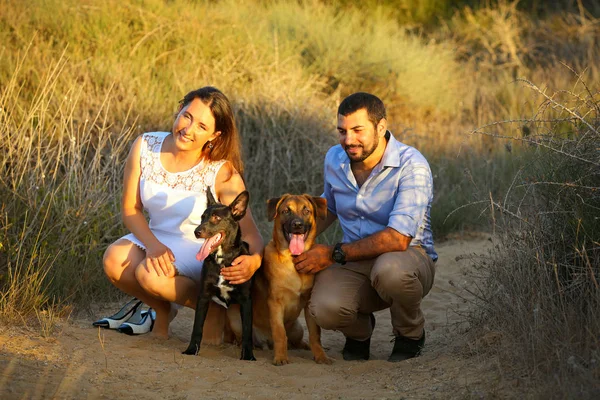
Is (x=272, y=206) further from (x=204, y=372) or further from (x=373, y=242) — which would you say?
(x=204, y=372)

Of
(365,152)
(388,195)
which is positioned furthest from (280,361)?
(365,152)

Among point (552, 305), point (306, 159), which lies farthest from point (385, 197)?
point (306, 159)

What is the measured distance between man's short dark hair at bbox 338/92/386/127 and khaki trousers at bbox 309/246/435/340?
0.92 meters

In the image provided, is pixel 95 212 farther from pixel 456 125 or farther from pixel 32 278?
pixel 456 125

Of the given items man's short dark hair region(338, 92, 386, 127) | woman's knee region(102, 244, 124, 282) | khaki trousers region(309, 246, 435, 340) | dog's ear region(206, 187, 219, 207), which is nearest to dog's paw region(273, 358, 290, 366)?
khaki trousers region(309, 246, 435, 340)

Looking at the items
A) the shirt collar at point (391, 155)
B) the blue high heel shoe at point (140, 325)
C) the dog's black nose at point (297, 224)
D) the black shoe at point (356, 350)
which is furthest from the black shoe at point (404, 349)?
the blue high heel shoe at point (140, 325)

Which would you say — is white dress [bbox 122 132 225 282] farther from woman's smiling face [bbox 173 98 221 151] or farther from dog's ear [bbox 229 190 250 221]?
dog's ear [bbox 229 190 250 221]

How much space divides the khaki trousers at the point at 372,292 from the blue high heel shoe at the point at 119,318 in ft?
4.87

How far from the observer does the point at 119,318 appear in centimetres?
587

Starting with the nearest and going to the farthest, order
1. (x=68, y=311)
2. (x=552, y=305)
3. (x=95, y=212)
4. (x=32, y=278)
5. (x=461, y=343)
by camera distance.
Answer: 1. (x=552, y=305)
2. (x=461, y=343)
3. (x=32, y=278)
4. (x=68, y=311)
5. (x=95, y=212)

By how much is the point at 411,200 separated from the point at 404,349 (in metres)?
1.03

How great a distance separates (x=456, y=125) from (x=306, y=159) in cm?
346

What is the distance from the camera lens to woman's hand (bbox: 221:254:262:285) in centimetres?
516

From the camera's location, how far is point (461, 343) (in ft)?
16.7
